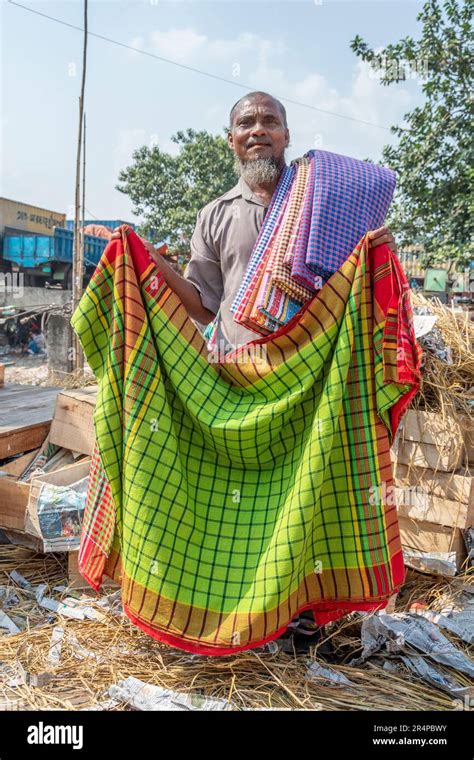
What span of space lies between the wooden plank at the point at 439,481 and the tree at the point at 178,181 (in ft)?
63.6

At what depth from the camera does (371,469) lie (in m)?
2.08

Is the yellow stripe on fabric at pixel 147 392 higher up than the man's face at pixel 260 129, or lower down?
lower down

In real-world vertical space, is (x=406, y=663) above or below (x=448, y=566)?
below

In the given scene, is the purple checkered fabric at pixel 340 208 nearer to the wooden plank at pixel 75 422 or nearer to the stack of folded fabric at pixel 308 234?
the stack of folded fabric at pixel 308 234

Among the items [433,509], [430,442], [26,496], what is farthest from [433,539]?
[26,496]

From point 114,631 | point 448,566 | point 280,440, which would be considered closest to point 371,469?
point 280,440

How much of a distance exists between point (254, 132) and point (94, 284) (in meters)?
0.98

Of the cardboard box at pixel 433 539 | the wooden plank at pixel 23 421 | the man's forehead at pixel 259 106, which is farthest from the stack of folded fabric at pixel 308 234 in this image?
the wooden plank at pixel 23 421

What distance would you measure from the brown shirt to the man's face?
16cm

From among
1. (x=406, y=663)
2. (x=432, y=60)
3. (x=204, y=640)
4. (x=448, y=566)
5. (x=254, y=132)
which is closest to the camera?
(x=204, y=640)

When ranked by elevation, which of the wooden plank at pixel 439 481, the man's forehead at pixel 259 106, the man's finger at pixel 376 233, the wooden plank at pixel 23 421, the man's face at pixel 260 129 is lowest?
the wooden plank at pixel 439 481

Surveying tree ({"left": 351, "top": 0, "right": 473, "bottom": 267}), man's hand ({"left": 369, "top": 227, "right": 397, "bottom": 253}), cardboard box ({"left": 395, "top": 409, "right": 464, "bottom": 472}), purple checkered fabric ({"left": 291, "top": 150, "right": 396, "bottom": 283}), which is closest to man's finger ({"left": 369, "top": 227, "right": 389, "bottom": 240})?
man's hand ({"left": 369, "top": 227, "right": 397, "bottom": 253})

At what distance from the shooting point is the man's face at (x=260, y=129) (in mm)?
2518

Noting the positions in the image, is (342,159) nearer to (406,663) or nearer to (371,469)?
(371,469)
